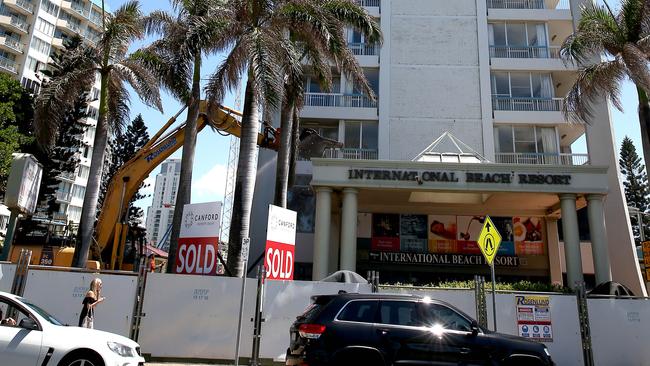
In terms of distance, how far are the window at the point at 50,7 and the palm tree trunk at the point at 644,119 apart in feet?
233

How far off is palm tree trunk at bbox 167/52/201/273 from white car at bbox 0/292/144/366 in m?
8.97

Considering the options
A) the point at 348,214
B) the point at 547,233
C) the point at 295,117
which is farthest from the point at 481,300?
the point at 547,233

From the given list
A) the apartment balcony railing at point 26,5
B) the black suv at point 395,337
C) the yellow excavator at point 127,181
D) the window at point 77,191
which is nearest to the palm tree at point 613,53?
the yellow excavator at point 127,181

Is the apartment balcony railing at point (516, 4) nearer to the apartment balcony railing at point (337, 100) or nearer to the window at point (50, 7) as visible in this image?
the apartment balcony railing at point (337, 100)

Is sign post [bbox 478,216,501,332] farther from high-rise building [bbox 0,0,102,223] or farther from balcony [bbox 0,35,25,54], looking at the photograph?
balcony [bbox 0,35,25,54]

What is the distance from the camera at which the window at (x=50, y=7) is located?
65250 millimetres

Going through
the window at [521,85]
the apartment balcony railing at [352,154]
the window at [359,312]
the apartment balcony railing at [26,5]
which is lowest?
the window at [359,312]

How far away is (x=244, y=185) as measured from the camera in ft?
48.6

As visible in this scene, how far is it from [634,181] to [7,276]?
5382 centimetres

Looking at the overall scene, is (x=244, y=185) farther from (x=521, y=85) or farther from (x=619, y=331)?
(x=521, y=85)

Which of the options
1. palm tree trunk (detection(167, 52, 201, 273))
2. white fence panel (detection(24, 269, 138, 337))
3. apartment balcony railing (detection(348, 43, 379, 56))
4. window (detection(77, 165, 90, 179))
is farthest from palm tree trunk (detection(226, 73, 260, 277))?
window (detection(77, 165, 90, 179))

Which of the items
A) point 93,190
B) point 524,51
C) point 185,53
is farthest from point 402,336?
point 524,51

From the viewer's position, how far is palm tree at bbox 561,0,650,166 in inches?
671

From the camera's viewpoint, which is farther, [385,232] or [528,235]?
[385,232]
